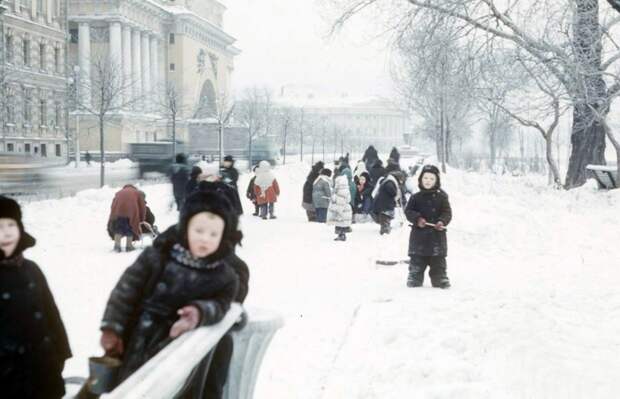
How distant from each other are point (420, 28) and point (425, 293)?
966 cm

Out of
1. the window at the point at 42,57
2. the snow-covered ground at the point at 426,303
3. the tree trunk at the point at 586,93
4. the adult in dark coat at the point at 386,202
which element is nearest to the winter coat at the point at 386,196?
the adult in dark coat at the point at 386,202

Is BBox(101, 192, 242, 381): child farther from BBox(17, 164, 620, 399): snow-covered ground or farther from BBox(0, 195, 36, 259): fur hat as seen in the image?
BBox(17, 164, 620, 399): snow-covered ground

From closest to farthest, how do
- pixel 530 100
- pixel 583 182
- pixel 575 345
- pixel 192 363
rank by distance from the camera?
pixel 192 363
pixel 575 345
pixel 583 182
pixel 530 100

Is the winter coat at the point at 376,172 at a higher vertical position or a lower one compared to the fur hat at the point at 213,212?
lower

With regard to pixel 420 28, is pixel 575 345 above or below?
below

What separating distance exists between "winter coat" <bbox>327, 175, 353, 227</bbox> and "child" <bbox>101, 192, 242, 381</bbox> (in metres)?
11.8

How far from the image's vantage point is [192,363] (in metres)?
2.83

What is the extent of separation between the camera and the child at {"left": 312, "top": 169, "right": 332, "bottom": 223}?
1892cm

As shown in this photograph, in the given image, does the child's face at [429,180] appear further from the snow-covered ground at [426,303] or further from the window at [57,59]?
the window at [57,59]

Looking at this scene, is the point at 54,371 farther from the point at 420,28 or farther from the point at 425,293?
the point at 420,28

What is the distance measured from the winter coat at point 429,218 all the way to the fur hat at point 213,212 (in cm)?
607

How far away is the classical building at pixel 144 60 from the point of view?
2507 inches

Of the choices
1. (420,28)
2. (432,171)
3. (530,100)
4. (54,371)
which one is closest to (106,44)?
(530,100)

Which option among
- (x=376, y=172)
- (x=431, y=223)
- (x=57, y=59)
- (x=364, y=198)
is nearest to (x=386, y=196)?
(x=364, y=198)
